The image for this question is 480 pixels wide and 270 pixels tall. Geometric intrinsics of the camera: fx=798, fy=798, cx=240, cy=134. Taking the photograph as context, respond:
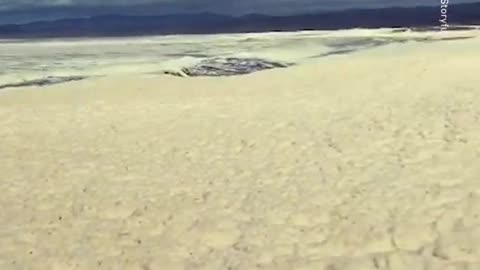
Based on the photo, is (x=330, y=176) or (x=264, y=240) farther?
(x=330, y=176)

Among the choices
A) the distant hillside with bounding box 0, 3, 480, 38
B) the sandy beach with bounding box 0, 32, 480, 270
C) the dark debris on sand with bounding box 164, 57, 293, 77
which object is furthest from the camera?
the distant hillside with bounding box 0, 3, 480, 38

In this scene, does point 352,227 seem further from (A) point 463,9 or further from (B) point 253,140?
(A) point 463,9

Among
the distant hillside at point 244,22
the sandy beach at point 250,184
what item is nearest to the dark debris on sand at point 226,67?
the sandy beach at point 250,184

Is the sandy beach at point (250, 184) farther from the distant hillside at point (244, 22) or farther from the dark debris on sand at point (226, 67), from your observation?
the distant hillside at point (244, 22)

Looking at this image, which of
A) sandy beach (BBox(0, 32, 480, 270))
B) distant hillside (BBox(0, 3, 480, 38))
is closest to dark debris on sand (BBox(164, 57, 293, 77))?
sandy beach (BBox(0, 32, 480, 270))

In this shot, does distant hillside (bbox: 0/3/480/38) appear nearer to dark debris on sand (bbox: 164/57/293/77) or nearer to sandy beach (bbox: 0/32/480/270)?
dark debris on sand (bbox: 164/57/293/77)

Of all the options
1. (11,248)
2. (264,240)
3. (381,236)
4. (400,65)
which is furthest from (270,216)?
(400,65)
